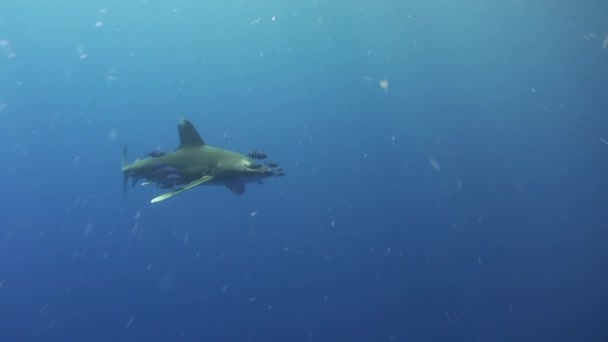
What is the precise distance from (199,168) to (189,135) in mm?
722

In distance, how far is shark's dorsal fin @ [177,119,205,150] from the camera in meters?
7.45

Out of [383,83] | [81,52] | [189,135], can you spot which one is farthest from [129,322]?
[81,52]

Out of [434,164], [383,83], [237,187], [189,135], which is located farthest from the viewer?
[383,83]

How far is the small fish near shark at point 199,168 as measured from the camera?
647 cm

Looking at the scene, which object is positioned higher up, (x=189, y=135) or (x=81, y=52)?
(x=189, y=135)

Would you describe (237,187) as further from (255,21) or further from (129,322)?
(255,21)

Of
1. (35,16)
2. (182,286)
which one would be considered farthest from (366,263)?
(35,16)

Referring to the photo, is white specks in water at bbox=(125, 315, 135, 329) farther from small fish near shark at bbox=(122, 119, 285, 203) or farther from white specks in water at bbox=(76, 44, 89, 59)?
white specks in water at bbox=(76, 44, 89, 59)

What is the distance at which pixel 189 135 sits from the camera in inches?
294

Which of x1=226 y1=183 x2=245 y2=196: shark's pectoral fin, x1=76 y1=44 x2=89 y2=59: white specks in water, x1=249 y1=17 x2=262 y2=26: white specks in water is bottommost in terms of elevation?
x1=76 y1=44 x2=89 y2=59: white specks in water

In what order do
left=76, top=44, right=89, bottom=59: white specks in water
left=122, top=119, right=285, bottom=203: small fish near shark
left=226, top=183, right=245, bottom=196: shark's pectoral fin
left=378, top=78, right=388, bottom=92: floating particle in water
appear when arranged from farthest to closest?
left=76, top=44, right=89, bottom=59: white specks in water < left=378, top=78, right=388, bottom=92: floating particle in water < left=226, top=183, right=245, bottom=196: shark's pectoral fin < left=122, top=119, right=285, bottom=203: small fish near shark

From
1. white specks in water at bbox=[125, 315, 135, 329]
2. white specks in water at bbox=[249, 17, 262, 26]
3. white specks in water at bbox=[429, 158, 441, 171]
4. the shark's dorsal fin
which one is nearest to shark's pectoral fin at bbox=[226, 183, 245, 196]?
the shark's dorsal fin

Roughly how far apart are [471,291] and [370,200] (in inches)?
194

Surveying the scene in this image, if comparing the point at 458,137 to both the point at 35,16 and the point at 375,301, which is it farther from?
the point at 35,16
